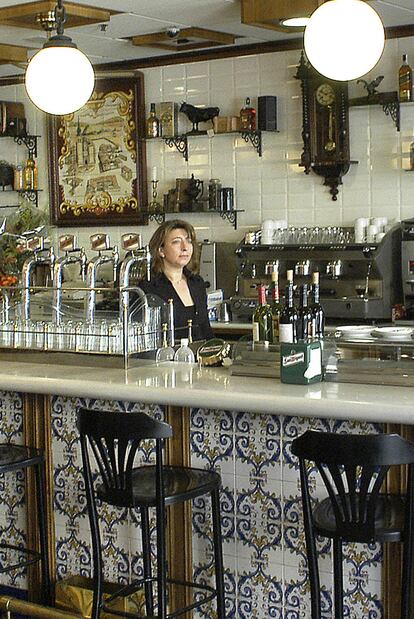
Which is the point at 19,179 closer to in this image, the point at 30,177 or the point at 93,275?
the point at 30,177

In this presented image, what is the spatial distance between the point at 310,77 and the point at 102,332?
3332 mm

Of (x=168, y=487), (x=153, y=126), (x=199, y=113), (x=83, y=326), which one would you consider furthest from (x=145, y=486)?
(x=153, y=126)

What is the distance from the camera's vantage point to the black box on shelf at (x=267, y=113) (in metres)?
7.78

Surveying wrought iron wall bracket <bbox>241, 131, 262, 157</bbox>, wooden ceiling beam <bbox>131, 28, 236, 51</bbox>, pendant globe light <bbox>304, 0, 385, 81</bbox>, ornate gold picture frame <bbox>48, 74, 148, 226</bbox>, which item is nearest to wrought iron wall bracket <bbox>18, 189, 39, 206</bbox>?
ornate gold picture frame <bbox>48, 74, 148, 226</bbox>

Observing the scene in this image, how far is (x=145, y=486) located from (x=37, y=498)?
2.81ft

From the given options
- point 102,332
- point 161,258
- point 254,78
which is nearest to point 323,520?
point 102,332

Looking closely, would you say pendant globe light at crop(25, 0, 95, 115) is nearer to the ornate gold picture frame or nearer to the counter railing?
the counter railing

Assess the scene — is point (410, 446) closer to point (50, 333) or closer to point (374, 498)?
point (374, 498)

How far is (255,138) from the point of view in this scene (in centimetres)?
793

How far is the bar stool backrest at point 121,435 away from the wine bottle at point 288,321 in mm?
782

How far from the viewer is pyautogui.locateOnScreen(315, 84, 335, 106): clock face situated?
7.45 meters

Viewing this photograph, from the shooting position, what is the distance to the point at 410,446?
11.2ft

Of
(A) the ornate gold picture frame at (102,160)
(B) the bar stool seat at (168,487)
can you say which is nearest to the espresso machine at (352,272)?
(A) the ornate gold picture frame at (102,160)

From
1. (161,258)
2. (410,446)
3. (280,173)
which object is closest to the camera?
(410,446)
